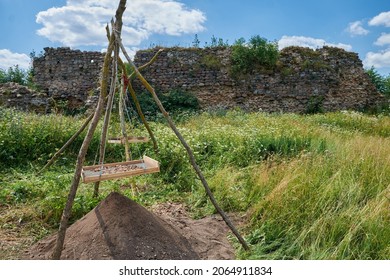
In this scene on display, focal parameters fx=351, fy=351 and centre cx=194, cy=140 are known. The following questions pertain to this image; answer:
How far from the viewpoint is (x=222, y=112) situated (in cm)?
1354

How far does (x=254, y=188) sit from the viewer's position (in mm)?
4672

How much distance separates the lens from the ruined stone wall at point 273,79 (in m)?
15.1

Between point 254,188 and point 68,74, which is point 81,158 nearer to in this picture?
point 254,188

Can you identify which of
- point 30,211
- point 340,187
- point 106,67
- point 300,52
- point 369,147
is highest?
point 300,52

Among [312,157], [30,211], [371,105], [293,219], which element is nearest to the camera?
[293,219]

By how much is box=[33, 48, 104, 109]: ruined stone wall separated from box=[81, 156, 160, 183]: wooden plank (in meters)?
11.4

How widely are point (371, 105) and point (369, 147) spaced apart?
40.4 feet

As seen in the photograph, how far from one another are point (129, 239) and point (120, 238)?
9cm

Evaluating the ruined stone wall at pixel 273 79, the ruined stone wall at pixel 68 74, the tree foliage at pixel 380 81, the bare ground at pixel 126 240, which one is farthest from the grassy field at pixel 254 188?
the tree foliage at pixel 380 81

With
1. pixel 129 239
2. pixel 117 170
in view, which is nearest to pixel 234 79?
pixel 117 170

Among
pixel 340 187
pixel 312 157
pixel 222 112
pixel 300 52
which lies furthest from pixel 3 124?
pixel 300 52

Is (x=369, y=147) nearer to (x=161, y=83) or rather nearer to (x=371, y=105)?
(x=161, y=83)

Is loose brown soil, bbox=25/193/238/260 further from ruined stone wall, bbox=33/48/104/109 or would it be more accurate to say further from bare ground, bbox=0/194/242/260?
ruined stone wall, bbox=33/48/104/109

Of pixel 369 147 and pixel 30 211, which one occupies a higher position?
pixel 369 147
